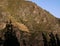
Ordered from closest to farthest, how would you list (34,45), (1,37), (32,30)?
(1,37) < (34,45) < (32,30)

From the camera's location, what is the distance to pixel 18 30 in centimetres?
17738

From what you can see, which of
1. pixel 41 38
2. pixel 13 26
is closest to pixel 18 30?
pixel 13 26

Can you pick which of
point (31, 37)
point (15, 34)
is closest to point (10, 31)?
point (15, 34)

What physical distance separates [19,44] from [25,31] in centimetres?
1374

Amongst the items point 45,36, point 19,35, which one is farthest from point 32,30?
point 19,35

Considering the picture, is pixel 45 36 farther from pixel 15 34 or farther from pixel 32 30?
pixel 15 34

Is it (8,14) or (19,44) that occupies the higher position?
(8,14)

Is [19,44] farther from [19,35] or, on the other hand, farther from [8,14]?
[8,14]

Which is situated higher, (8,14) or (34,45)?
(8,14)

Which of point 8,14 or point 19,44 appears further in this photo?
point 8,14

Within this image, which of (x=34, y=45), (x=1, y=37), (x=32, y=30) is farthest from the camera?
(x=32, y=30)

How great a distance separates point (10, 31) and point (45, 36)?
2227cm

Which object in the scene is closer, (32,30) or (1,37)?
(1,37)

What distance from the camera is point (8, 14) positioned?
7638 inches
